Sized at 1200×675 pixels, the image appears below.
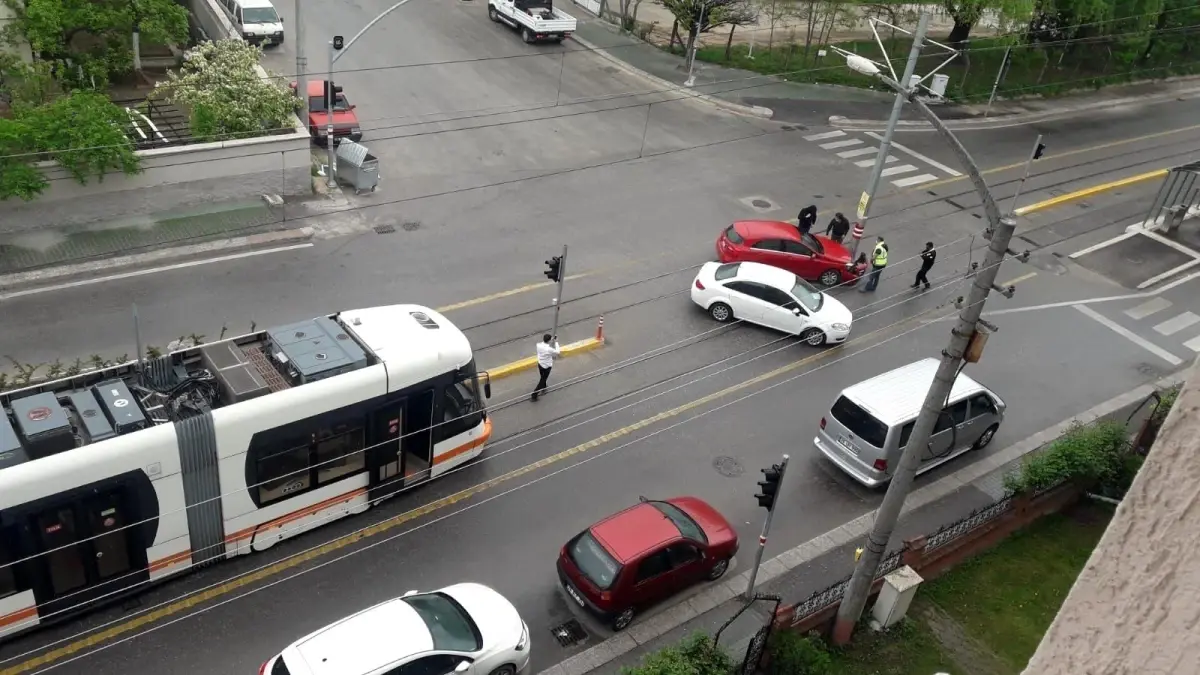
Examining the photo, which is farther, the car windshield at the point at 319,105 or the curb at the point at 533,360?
the car windshield at the point at 319,105

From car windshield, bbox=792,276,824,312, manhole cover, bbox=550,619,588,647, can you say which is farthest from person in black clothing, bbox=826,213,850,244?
manhole cover, bbox=550,619,588,647

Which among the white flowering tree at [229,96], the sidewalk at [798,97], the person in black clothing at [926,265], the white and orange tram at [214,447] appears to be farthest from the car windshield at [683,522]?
the sidewalk at [798,97]

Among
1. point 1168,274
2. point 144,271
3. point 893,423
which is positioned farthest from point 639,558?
point 1168,274

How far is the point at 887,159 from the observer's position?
33250mm

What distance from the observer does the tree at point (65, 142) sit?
829 inches

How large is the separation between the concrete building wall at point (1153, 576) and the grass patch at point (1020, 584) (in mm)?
13943

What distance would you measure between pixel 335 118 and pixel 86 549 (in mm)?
17885

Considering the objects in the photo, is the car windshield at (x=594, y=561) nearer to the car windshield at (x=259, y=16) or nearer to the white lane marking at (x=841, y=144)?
the white lane marking at (x=841, y=144)

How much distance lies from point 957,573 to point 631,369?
24.1 feet

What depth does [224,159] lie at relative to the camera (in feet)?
79.3

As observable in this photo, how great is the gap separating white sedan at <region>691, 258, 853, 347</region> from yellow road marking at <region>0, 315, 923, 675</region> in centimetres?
76

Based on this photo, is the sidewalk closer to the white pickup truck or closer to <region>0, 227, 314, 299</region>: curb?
the white pickup truck

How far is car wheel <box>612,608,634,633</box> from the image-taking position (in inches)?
571

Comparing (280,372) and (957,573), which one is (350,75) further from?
(957,573)
